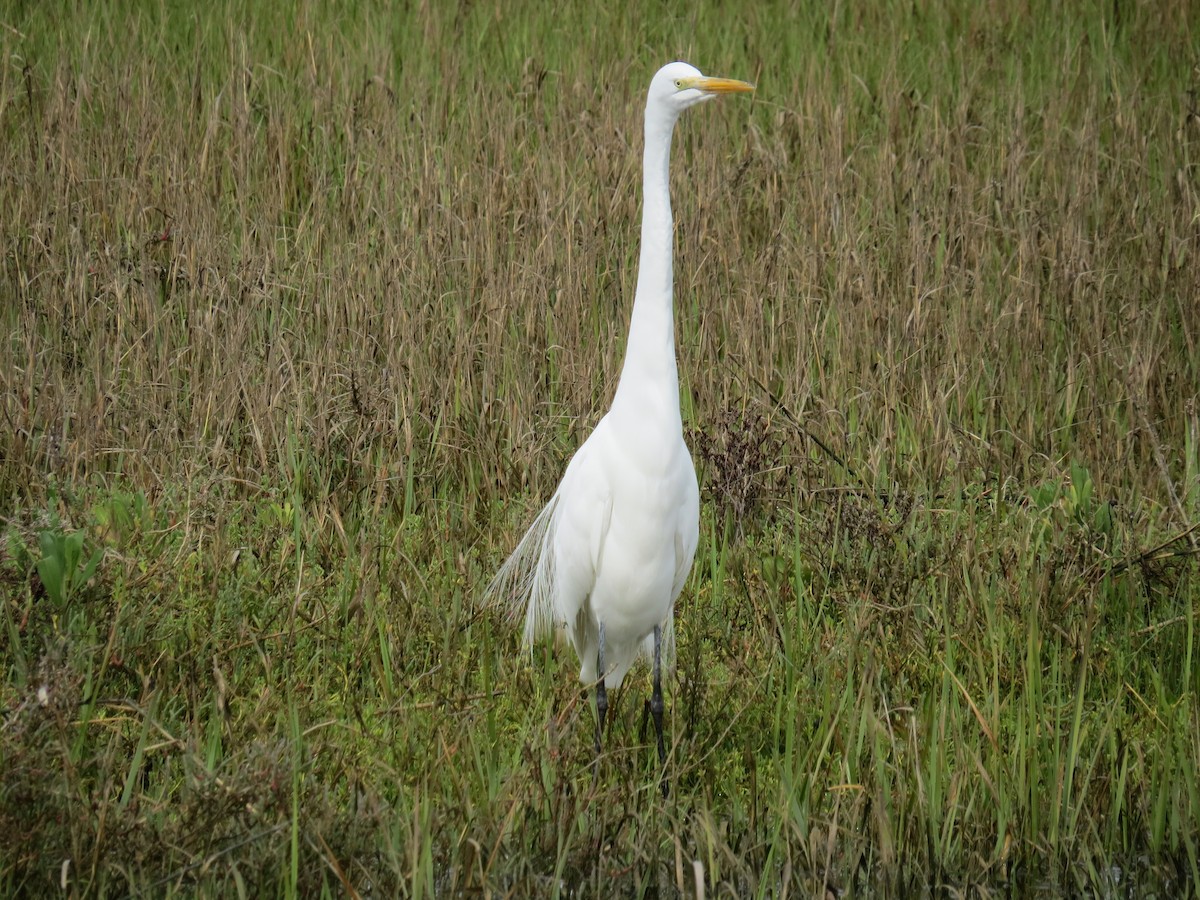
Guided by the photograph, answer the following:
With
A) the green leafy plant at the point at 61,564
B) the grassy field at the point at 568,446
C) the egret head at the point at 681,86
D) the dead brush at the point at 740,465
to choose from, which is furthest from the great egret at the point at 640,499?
the green leafy plant at the point at 61,564

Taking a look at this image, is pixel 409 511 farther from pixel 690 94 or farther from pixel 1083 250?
pixel 1083 250

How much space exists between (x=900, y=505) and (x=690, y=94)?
1.22m

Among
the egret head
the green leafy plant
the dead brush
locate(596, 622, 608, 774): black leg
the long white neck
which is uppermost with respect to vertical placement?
the egret head

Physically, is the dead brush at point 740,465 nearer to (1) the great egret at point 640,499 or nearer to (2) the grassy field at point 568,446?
(2) the grassy field at point 568,446

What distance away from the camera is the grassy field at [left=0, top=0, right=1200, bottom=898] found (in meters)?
2.15

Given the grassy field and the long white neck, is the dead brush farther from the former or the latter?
the long white neck

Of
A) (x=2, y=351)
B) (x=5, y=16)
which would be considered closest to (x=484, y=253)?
(x=2, y=351)

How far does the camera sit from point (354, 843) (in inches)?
79.6

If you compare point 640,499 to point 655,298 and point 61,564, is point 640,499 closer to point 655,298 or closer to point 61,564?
point 655,298

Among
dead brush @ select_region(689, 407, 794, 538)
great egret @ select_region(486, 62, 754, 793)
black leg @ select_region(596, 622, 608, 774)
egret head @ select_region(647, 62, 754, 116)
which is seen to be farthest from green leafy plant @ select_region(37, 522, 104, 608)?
dead brush @ select_region(689, 407, 794, 538)

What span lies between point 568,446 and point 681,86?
4.15 ft

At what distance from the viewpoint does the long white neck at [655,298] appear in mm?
2426

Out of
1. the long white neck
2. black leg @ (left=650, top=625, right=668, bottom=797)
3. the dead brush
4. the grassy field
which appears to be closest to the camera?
the grassy field

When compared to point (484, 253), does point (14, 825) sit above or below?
below
